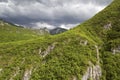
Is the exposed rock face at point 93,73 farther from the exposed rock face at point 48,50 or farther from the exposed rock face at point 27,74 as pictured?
the exposed rock face at point 27,74

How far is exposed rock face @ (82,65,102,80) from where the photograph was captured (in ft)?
323

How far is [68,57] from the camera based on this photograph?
4193 inches

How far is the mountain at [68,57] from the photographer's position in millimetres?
99375

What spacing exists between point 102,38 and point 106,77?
3118 centimetres

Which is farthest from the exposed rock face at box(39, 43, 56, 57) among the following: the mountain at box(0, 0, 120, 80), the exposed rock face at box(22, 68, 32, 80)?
the exposed rock face at box(22, 68, 32, 80)

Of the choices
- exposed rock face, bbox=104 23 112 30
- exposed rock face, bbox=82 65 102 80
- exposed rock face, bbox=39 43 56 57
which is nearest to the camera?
exposed rock face, bbox=82 65 102 80

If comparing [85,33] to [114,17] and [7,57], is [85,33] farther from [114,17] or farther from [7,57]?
[7,57]

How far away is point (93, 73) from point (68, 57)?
47.1ft

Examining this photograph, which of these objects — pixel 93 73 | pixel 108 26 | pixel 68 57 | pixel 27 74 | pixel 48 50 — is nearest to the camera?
pixel 27 74

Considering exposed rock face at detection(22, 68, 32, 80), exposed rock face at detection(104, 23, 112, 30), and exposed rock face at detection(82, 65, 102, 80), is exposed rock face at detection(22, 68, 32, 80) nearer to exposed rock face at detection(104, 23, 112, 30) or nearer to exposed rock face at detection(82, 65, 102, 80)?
exposed rock face at detection(82, 65, 102, 80)

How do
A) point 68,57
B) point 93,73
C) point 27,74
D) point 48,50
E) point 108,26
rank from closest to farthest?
point 27,74, point 93,73, point 68,57, point 48,50, point 108,26

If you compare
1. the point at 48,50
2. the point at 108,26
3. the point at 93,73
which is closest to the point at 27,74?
the point at 48,50

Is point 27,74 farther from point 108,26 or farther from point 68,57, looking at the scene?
point 108,26

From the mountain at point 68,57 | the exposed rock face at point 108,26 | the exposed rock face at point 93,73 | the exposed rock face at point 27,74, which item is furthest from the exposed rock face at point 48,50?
the exposed rock face at point 108,26
